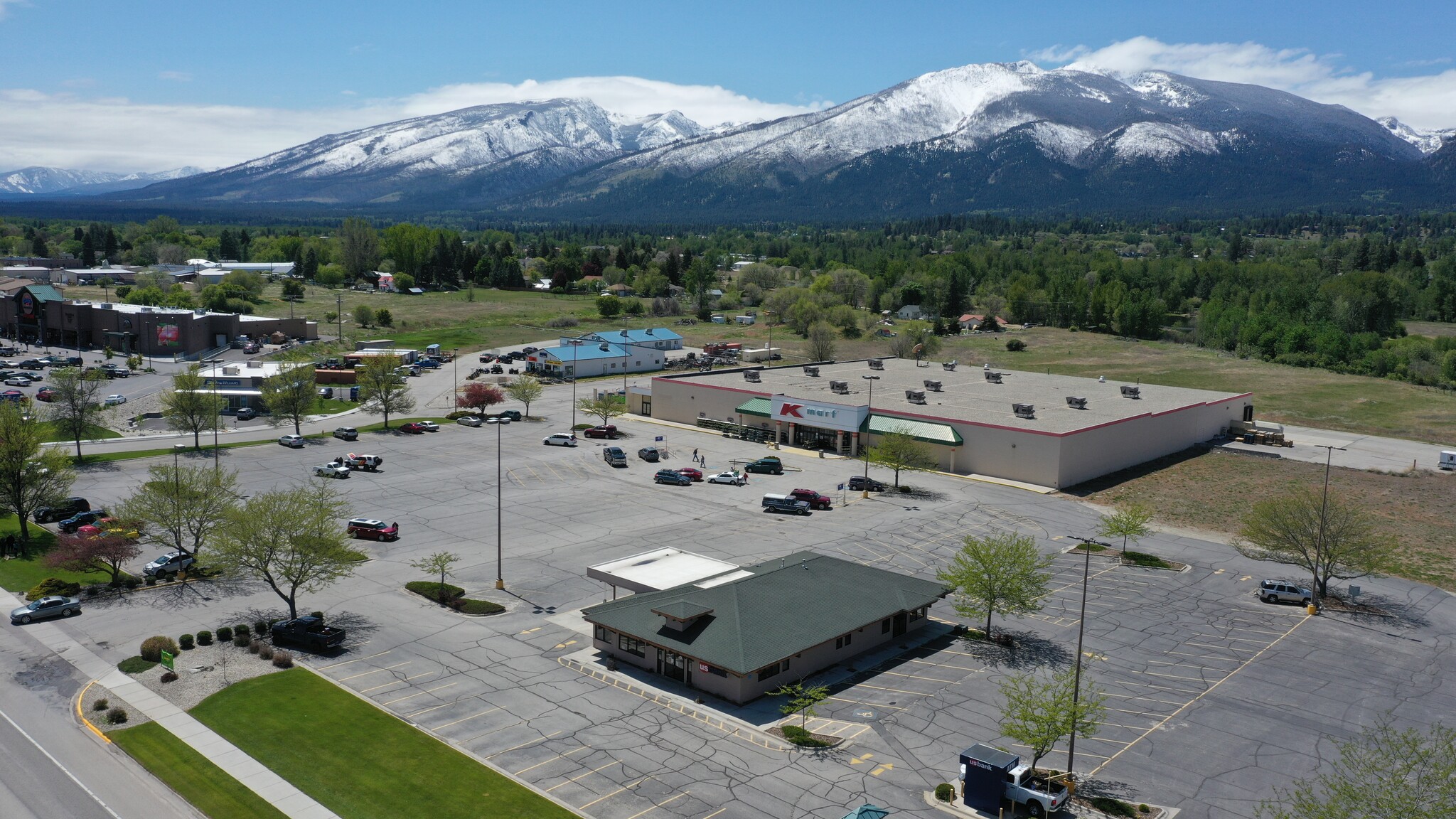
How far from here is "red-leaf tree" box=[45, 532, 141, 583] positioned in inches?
1806

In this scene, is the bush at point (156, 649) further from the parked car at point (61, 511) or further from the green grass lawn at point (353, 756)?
the parked car at point (61, 511)

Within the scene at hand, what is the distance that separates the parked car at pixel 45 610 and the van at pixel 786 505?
37783 mm

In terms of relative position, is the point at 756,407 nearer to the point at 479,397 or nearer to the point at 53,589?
the point at 479,397

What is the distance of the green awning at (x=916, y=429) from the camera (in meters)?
75.1

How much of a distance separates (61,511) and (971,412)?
211 ft

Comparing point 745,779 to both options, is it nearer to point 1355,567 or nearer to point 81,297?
point 1355,567

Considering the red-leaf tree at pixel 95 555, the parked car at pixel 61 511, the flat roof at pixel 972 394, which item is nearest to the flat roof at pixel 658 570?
the red-leaf tree at pixel 95 555

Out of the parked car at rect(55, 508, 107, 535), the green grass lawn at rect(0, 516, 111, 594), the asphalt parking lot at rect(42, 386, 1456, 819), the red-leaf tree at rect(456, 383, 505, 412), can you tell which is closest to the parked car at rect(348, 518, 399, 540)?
the asphalt parking lot at rect(42, 386, 1456, 819)

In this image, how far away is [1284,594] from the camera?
48219 millimetres

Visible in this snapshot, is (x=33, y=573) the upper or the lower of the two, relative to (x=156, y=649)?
lower

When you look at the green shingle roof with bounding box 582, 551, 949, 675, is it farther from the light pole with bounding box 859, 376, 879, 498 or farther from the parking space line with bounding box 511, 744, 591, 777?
the light pole with bounding box 859, 376, 879, 498

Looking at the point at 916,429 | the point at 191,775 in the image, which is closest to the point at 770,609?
the point at 191,775

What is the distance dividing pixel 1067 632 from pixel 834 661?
11.5m

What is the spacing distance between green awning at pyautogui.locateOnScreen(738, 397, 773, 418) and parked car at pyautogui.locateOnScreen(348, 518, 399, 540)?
38.8 m
